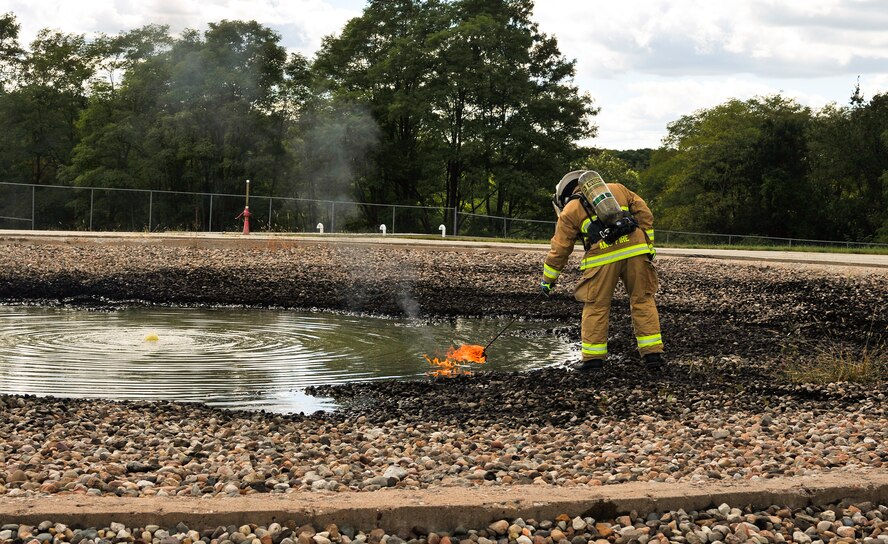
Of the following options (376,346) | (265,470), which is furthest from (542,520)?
(376,346)

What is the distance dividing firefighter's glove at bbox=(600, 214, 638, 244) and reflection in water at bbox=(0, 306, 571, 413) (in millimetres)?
2249

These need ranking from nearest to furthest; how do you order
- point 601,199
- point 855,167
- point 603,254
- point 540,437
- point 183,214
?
1. point 540,437
2. point 601,199
3. point 603,254
4. point 183,214
5. point 855,167

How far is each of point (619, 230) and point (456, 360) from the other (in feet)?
9.64

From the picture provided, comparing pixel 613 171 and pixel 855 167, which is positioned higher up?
pixel 613 171

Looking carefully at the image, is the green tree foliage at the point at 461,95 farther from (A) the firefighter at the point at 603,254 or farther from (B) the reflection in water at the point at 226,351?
(A) the firefighter at the point at 603,254

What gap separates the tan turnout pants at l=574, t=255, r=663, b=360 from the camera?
1022 centimetres

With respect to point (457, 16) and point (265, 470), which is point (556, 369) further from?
point (457, 16)

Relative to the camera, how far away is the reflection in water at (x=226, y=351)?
388 inches

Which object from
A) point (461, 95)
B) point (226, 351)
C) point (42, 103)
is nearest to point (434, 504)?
point (226, 351)

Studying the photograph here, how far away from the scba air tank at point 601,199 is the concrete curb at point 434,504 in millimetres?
4967

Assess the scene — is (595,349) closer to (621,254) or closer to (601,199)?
(621,254)

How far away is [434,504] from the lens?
4.61 m

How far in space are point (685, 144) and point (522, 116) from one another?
30788 mm

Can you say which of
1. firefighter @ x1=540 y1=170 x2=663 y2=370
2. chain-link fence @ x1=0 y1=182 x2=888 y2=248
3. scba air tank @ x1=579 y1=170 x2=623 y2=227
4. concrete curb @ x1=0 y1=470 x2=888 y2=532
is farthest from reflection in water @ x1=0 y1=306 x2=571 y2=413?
chain-link fence @ x1=0 y1=182 x2=888 y2=248
